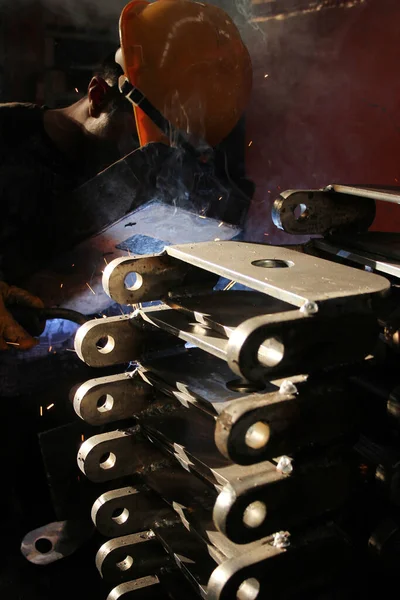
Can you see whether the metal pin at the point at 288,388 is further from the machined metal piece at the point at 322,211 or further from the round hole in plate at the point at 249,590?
the machined metal piece at the point at 322,211

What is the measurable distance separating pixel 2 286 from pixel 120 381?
1.23m

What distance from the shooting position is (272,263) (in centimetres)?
136

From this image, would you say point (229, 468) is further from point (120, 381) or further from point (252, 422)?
point (120, 381)

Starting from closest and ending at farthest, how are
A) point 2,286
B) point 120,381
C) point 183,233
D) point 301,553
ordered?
point 301,553 < point 120,381 < point 2,286 < point 183,233

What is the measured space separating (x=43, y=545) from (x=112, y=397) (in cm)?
120

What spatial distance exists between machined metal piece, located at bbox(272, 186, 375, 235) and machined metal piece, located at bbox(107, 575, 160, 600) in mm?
1026

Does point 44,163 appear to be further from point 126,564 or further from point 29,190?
point 126,564

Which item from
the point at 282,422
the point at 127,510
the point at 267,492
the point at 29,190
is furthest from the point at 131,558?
the point at 29,190

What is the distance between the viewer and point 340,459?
128 cm

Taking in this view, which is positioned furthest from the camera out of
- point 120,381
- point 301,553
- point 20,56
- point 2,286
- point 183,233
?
point 183,233

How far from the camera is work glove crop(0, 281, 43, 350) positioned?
103 inches

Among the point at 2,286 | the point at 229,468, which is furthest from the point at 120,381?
the point at 2,286

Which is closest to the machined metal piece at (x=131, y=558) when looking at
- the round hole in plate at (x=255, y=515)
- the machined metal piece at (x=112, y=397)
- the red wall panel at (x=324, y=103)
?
the machined metal piece at (x=112, y=397)

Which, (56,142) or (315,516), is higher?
(56,142)
